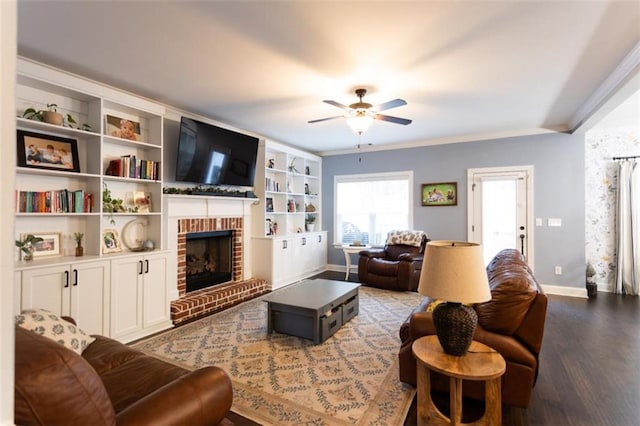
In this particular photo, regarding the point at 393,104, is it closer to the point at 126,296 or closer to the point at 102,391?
the point at 102,391

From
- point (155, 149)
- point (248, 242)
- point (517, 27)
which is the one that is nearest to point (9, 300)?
point (517, 27)

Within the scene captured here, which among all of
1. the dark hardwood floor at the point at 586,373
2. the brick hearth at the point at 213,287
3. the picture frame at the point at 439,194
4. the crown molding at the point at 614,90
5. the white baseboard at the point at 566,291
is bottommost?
the dark hardwood floor at the point at 586,373

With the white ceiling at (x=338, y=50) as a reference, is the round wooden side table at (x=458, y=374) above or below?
below

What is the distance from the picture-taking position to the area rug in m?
2.06

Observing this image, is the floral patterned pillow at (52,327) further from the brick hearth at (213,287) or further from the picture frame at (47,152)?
the brick hearth at (213,287)

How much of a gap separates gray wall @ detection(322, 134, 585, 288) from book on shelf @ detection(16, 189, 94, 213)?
5.10 meters

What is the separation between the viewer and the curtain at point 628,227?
474cm

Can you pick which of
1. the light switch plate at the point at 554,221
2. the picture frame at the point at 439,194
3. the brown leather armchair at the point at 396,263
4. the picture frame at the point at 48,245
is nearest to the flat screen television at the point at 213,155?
the picture frame at the point at 48,245

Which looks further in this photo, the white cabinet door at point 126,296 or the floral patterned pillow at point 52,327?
the white cabinet door at point 126,296

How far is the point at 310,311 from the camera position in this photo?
2.99 metres

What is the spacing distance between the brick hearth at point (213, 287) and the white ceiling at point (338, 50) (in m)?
1.62

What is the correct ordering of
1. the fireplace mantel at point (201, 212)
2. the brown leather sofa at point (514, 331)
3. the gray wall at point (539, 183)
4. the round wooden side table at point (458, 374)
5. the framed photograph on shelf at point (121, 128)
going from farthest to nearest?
the gray wall at point (539, 183)
the fireplace mantel at point (201, 212)
the framed photograph on shelf at point (121, 128)
the brown leather sofa at point (514, 331)
the round wooden side table at point (458, 374)

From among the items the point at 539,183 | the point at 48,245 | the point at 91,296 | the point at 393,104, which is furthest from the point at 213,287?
the point at 539,183

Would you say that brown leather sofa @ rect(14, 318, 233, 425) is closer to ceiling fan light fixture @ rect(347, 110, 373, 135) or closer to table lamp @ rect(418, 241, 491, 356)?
table lamp @ rect(418, 241, 491, 356)
